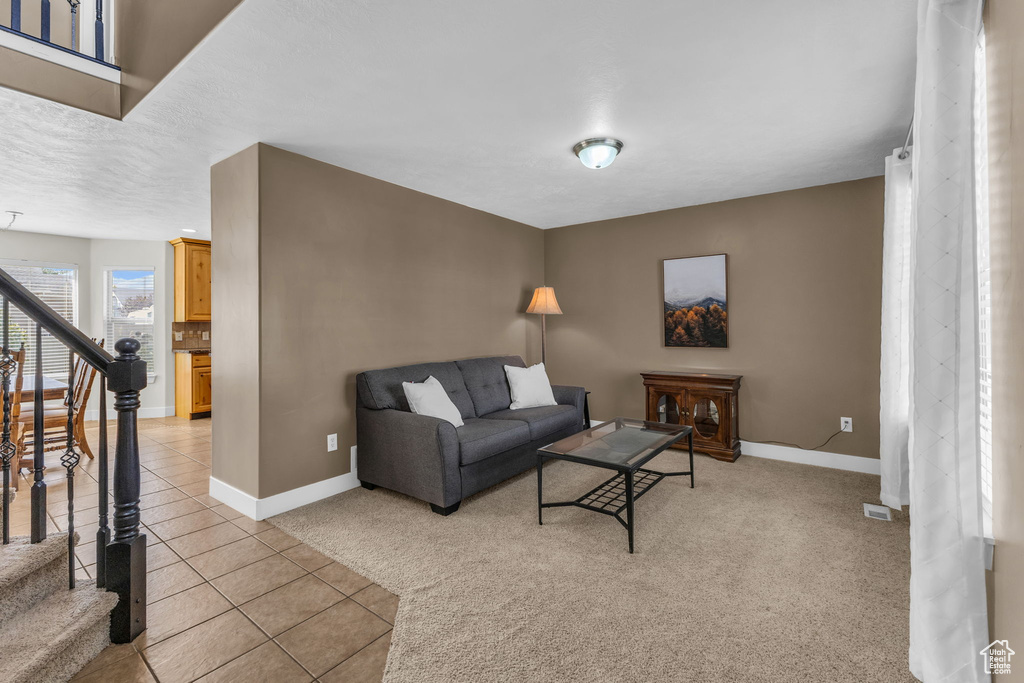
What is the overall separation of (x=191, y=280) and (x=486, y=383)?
14.7ft

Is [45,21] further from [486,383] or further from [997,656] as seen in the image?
[997,656]

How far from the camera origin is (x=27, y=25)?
2641 mm

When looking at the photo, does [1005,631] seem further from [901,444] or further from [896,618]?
[901,444]

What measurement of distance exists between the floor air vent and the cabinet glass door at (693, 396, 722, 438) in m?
1.28

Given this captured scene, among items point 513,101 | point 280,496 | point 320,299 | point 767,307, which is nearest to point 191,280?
point 320,299

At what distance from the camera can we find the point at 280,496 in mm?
3051

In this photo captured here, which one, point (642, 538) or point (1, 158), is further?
point (1, 158)

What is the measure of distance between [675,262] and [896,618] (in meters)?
3.32

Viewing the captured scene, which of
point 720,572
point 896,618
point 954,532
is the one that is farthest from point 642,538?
point 954,532

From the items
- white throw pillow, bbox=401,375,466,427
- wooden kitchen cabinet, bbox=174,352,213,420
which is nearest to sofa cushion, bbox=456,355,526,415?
white throw pillow, bbox=401,375,466,427

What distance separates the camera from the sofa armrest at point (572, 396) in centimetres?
434

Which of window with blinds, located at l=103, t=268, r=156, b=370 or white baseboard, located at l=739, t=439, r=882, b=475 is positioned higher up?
window with blinds, located at l=103, t=268, r=156, b=370

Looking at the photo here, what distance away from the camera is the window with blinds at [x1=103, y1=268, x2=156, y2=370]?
620cm

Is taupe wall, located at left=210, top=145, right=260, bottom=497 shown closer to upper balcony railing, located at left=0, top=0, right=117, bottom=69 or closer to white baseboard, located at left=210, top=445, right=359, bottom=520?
white baseboard, located at left=210, top=445, right=359, bottom=520
